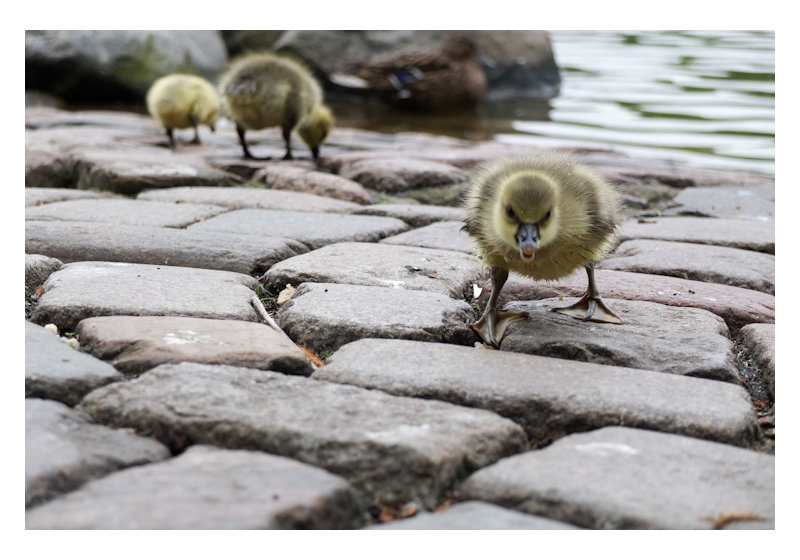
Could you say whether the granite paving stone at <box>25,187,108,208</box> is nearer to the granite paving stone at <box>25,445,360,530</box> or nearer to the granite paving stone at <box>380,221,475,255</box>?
the granite paving stone at <box>380,221,475,255</box>

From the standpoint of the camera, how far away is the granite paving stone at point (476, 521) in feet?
5.32

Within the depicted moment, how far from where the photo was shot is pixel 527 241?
254 centimetres

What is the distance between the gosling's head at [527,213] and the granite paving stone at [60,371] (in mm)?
1305

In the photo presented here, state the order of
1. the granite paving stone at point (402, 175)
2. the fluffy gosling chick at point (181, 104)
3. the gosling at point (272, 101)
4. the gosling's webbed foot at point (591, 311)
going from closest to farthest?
1. the gosling's webbed foot at point (591, 311)
2. the granite paving stone at point (402, 175)
3. the gosling at point (272, 101)
4. the fluffy gosling chick at point (181, 104)

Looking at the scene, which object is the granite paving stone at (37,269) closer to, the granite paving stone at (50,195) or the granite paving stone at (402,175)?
the granite paving stone at (50,195)

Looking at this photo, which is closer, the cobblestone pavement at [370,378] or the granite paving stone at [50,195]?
the cobblestone pavement at [370,378]

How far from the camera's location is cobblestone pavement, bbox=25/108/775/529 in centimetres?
168

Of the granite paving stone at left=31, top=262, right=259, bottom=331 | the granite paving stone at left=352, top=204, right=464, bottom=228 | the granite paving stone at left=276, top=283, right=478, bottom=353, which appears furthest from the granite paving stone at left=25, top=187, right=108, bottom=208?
the granite paving stone at left=276, top=283, right=478, bottom=353

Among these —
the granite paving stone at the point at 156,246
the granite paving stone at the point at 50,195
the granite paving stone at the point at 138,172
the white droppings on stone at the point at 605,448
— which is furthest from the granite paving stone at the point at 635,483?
the granite paving stone at the point at 138,172

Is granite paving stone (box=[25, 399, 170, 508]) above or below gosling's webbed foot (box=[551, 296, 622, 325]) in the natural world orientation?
below

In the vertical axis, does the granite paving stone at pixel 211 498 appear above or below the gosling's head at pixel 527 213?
below

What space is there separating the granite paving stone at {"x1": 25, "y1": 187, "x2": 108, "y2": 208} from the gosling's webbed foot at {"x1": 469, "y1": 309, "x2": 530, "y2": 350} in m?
2.68

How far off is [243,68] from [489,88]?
7870 millimetres

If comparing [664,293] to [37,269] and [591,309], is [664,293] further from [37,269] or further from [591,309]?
[37,269]
